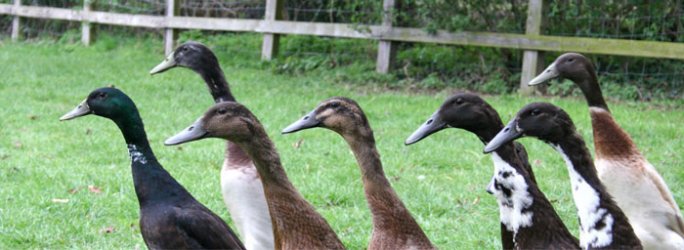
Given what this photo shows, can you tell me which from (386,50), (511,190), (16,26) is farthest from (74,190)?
(16,26)

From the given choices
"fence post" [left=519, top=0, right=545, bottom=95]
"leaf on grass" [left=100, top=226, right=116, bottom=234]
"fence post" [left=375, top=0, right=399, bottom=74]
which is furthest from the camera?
"fence post" [left=375, top=0, right=399, bottom=74]

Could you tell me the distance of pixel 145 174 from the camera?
3.82m

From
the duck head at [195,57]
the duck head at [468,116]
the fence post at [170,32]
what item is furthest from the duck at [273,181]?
the fence post at [170,32]

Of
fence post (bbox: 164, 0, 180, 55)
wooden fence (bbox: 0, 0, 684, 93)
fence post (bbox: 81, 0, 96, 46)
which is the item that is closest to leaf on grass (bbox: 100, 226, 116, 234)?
wooden fence (bbox: 0, 0, 684, 93)

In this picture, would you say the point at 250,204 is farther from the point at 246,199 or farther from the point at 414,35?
the point at 414,35

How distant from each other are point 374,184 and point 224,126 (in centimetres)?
64

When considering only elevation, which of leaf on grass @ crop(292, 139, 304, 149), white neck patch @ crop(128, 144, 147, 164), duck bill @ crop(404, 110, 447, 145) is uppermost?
duck bill @ crop(404, 110, 447, 145)

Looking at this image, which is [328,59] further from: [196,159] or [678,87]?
[196,159]

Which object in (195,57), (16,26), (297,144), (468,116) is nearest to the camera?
(468,116)

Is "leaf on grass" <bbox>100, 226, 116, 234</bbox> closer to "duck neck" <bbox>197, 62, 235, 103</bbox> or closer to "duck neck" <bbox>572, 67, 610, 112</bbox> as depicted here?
"duck neck" <bbox>197, 62, 235, 103</bbox>

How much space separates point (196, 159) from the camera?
7.38 m

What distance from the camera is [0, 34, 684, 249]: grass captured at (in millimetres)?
5629

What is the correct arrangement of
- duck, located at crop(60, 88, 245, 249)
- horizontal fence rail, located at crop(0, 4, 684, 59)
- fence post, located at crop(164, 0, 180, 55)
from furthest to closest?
fence post, located at crop(164, 0, 180, 55) → horizontal fence rail, located at crop(0, 4, 684, 59) → duck, located at crop(60, 88, 245, 249)

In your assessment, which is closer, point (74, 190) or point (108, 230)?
point (108, 230)
